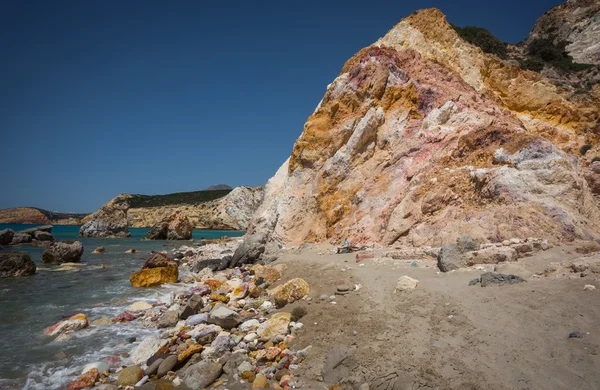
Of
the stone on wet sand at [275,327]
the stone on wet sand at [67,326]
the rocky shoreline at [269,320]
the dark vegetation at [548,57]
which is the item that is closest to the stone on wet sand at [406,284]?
the rocky shoreline at [269,320]

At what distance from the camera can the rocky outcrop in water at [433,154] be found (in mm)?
10008

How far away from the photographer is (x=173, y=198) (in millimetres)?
120875

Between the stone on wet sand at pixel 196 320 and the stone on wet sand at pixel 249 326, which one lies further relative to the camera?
the stone on wet sand at pixel 196 320

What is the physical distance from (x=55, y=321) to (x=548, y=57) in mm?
47160

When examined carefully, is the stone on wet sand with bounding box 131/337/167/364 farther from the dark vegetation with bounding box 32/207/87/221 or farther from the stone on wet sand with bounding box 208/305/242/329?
the dark vegetation with bounding box 32/207/87/221

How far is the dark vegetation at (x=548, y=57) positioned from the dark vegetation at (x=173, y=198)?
322ft

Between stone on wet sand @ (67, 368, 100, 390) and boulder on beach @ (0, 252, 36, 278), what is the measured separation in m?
15.7

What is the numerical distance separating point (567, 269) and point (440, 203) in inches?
216

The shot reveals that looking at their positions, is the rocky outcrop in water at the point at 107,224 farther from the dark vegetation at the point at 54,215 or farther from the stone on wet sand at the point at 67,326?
the dark vegetation at the point at 54,215

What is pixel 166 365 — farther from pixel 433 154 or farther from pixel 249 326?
pixel 433 154

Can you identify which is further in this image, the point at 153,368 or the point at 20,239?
the point at 20,239

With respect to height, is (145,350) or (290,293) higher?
(290,293)

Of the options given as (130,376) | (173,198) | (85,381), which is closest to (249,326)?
(130,376)

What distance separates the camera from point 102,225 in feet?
183
